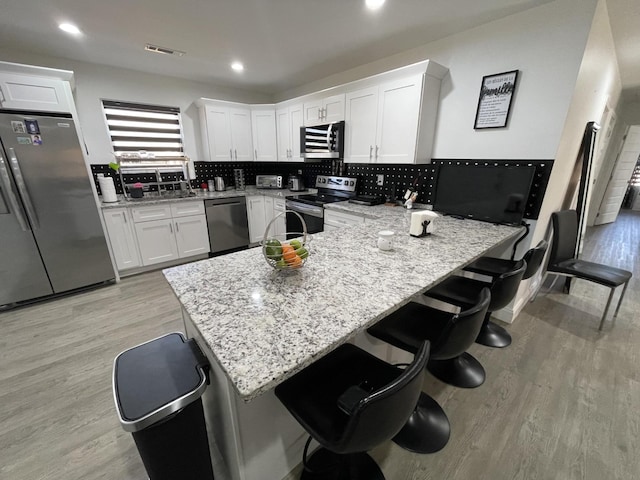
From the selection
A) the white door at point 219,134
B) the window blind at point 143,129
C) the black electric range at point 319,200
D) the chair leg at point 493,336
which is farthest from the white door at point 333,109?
the chair leg at point 493,336

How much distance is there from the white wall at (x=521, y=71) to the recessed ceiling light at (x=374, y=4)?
87 centimetres

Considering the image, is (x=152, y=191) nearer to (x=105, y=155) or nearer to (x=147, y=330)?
(x=105, y=155)

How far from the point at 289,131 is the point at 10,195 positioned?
3056 millimetres

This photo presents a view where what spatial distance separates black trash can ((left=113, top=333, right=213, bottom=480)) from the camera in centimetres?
88

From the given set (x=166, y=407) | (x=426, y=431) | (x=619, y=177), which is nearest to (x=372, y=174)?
(x=426, y=431)

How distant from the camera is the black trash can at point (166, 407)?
0.88 meters

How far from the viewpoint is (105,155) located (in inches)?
132

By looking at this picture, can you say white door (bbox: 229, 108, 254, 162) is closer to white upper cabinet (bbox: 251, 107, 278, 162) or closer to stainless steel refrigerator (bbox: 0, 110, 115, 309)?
white upper cabinet (bbox: 251, 107, 278, 162)

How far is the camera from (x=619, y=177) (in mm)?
5266

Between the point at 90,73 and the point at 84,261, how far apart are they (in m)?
2.25

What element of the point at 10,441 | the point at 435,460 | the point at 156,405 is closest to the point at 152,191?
the point at 10,441

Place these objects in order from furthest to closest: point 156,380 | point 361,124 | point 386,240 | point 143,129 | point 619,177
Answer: point 619,177 < point 143,129 < point 361,124 < point 386,240 < point 156,380

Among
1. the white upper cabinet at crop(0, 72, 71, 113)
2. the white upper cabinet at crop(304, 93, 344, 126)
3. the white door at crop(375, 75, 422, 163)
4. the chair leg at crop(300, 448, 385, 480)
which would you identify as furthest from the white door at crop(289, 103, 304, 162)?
the chair leg at crop(300, 448, 385, 480)

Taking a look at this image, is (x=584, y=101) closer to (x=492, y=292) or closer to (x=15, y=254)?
(x=492, y=292)
